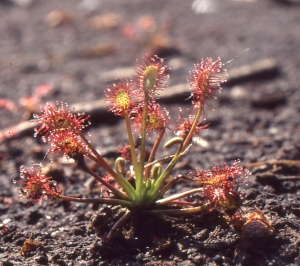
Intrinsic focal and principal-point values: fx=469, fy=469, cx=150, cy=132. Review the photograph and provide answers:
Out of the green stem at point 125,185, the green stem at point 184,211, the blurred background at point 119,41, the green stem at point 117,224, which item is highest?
the blurred background at point 119,41

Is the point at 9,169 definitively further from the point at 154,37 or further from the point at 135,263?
the point at 154,37

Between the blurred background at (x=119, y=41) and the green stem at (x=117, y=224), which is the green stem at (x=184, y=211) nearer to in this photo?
the green stem at (x=117, y=224)

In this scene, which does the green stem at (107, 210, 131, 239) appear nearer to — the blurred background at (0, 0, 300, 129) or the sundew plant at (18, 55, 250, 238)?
the sundew plant at (18, 55, 250, 238)

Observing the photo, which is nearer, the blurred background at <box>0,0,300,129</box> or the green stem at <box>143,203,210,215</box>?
the green stem at <box>143,203,210,215</box>

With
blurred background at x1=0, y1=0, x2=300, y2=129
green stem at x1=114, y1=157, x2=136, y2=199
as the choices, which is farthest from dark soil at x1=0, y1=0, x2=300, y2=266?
green stem at x1=114, y1=157, x2=136, y2=199

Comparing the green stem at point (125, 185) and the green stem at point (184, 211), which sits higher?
the green stem at point (125, 185)

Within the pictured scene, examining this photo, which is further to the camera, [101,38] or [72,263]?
[101,38]

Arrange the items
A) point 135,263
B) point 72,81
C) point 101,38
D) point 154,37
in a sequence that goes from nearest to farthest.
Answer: point 135,263 < point 72,81 < point 154,37 < point 101,38

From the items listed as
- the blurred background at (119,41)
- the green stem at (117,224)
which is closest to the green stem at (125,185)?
the green stem at (117,224)

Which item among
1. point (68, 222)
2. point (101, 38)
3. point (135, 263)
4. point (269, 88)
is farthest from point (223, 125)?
point (101, 38)
